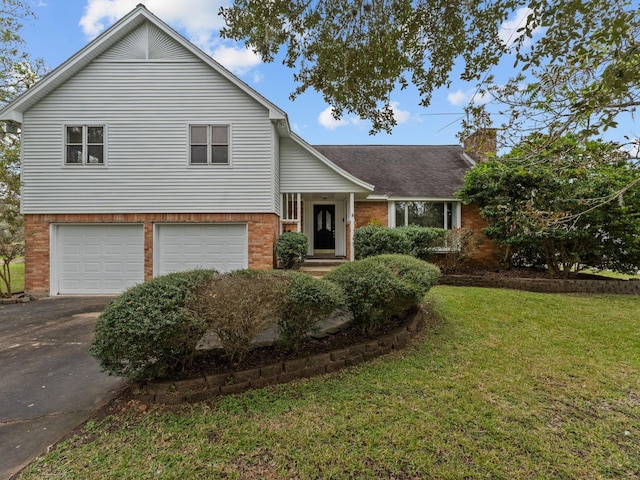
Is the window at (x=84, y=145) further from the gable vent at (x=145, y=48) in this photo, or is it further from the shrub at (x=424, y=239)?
the shrub at (x=424, y=239)

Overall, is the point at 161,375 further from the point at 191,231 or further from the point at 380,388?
the point at 191,231

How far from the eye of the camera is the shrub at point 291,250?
32.7 ft

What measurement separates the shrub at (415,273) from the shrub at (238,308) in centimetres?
225

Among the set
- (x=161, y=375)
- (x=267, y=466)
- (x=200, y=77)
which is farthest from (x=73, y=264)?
(x=267, y=466)

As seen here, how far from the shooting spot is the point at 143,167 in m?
9.83

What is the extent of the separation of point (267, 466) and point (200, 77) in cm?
1054

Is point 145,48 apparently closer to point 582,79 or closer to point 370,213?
point 370,213

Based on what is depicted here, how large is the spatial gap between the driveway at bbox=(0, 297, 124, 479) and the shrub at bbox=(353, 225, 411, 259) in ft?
24.9

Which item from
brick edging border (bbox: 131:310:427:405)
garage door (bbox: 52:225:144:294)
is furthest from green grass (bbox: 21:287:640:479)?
garage door (bbox: 52:225:144:294)

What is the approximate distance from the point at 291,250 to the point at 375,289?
567cm

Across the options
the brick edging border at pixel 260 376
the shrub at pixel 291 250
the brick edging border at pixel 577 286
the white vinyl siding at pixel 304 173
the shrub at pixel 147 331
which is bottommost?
the brick edging border at pixel 260 376

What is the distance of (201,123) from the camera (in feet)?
32.3

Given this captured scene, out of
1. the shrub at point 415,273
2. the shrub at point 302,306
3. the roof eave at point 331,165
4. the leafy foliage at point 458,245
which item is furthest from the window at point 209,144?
the leafy foliage at point 458,245

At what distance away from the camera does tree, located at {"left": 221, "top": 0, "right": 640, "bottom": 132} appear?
295 cm
